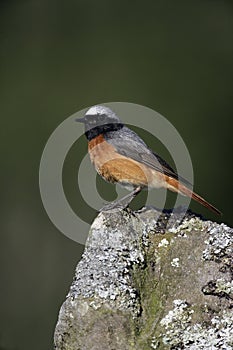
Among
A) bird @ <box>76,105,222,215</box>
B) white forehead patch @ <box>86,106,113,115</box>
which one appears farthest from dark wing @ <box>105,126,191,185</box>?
white forehead patch @ <box>86,106,113,115</box>

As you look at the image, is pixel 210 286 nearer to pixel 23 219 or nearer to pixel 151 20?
pixel 23 219

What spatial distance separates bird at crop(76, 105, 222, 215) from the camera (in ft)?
10.7

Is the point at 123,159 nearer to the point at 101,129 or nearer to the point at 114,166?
the point at 114,166

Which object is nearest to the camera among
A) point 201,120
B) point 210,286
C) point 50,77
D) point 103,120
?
point 210,286

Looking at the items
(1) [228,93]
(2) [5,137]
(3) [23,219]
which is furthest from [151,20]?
(3) [23,219]

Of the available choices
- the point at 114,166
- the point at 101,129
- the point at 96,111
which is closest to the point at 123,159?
the point at 114,166

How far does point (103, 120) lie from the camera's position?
10.6ft

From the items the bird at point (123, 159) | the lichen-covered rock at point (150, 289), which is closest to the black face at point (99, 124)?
the bird at point (123, 159)

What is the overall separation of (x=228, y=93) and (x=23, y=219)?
59.4 inches

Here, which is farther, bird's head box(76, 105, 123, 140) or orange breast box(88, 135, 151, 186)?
orange breast box(88, 135, 151, 186)

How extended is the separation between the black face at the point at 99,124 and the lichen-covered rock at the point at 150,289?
1044 millimetres

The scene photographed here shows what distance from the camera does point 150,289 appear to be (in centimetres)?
209

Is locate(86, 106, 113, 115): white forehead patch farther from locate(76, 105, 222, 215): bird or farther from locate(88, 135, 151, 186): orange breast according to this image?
locate(88, 135, 151, 186): orange breast

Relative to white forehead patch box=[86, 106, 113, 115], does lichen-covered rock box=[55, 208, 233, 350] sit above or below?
below
